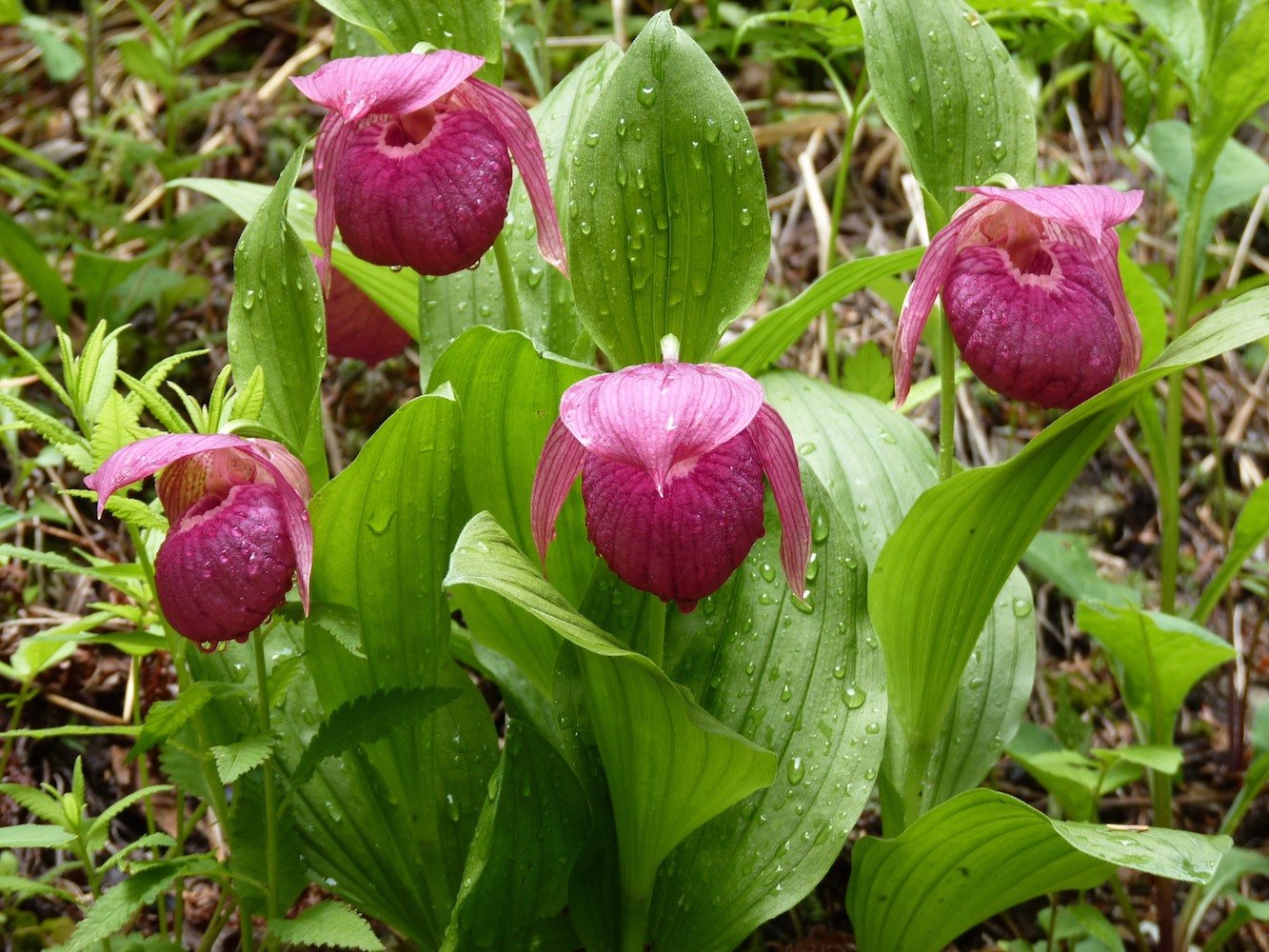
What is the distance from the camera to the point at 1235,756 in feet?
6.47

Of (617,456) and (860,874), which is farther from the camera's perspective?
(860,874)

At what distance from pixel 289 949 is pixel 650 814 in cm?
66

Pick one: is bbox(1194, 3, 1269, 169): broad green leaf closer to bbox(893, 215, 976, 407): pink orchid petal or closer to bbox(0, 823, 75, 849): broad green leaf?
bbox(893, 215, 976, 407): pink orchid petal

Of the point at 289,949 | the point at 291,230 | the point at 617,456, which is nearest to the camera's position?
the point at 617,456

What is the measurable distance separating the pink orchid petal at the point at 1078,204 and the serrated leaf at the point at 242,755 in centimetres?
91

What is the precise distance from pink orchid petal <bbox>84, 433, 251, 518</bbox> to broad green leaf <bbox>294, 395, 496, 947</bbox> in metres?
0.15

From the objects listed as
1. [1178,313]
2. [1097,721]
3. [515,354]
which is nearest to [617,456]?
[515,354]

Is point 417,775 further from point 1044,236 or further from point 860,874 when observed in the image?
point 1044,236

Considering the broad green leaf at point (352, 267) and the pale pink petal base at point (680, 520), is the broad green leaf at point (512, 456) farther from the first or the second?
the broad green leaf at point (352, 267)

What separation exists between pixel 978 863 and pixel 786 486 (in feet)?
1.69

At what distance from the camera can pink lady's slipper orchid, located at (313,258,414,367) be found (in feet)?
5.56

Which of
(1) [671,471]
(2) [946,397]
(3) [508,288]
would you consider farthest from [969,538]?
→ (3) [508,288]

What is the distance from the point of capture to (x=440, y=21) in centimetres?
141

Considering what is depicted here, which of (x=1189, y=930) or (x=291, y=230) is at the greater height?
(x=291, y=230)
